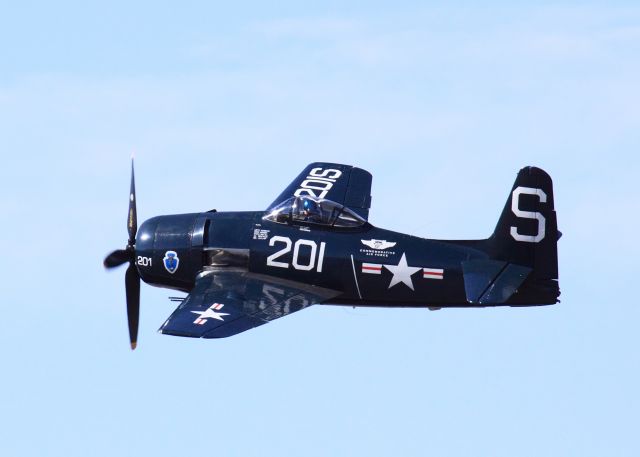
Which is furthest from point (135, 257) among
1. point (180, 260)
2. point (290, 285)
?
point (290, 285)

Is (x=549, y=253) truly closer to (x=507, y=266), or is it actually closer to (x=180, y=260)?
(x=507, y=266)

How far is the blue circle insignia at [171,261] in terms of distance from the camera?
3356 centimetres

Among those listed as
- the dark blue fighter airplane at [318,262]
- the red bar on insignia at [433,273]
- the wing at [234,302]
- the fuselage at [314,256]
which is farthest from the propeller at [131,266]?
the red bar on insignia at [433,273]

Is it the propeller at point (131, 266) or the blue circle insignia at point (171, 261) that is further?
the propeller at point (131, 266)

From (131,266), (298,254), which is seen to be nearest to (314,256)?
(298,254)

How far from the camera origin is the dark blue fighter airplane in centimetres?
3111

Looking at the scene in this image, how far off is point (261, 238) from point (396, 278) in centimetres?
279

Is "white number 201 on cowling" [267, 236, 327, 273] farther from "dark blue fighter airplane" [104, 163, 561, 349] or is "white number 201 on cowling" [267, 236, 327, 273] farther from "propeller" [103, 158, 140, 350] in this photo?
"propeller" [103, 158, 140, 350]

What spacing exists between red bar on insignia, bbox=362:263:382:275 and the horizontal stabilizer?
165 centimetres

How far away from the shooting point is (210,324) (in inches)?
1204

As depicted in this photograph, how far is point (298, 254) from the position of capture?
3275cm

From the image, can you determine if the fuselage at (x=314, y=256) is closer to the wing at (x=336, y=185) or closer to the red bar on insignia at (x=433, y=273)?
the red bar on insignia at (x=433, y=273)

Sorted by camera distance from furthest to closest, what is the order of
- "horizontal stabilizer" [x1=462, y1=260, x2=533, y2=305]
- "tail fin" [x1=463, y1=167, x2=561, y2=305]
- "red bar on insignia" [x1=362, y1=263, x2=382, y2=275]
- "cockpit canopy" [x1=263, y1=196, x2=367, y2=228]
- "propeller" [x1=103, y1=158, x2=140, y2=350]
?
1. "propeller" [x1=103, y1=158, x2=140, y2=350]
2. "cockpit canopy" [x1=263, y1=196, x2=367, y2=228]
3. "red bar on insignia" [x1=362, y1=263, x2=382, y2=275]
4. "tail fin" [x1=463, y1=167, x2=561, y2=305]
5. "horizontal stabilizer" [x1=462, y1=260, x2=533, y2=305]

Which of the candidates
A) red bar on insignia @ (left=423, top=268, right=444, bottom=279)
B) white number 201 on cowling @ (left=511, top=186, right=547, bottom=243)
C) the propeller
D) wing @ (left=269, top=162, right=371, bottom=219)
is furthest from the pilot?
white number 201 on cowling @ (left=511, top=186, right=547, bottom=243)
